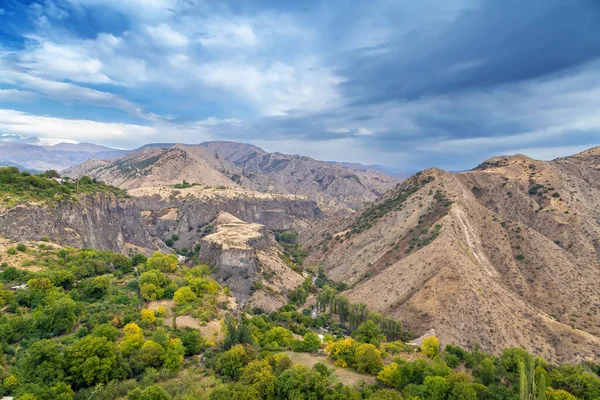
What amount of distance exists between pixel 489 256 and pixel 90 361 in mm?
83334

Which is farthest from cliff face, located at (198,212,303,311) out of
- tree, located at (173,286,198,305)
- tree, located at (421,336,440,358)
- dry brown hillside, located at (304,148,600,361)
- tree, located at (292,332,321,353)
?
tree, located at (421,336,440,358)

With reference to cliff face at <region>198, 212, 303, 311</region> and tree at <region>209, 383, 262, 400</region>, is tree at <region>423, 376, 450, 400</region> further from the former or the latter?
cliff face at <region>198, 212, 303, 311</region>

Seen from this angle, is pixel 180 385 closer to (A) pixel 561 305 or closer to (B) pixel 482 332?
(B) pixel 482 332

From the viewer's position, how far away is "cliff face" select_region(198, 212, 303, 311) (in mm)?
77750

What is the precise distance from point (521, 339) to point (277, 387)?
1853 inches

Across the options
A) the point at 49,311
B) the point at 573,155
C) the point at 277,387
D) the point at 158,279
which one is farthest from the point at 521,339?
the point at 573,155

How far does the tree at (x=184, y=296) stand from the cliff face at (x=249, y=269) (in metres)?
24.0

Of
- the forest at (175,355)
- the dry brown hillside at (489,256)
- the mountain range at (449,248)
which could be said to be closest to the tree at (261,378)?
the forest at (175,355)

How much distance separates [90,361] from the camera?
3003cm

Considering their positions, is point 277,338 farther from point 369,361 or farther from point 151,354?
point 151,354

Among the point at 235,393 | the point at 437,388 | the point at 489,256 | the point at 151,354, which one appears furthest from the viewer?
the point at 489,256

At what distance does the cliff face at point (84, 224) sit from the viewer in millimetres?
59438

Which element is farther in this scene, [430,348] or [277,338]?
[430,348]

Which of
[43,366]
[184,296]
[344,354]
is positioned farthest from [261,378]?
[184,296]
